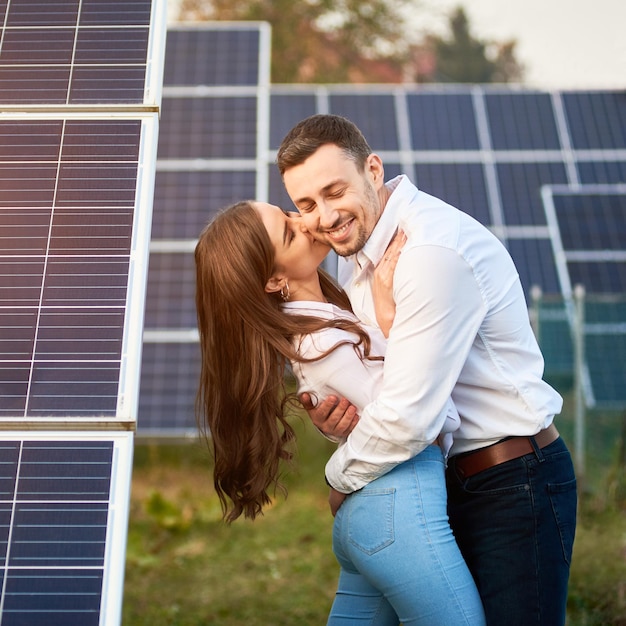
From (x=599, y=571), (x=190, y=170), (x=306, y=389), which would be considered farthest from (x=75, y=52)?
(x=190, y=170)

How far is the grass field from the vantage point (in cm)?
546

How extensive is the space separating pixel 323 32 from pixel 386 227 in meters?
20.7

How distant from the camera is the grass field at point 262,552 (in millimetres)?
5457

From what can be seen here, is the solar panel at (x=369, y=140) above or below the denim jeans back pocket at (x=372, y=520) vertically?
above

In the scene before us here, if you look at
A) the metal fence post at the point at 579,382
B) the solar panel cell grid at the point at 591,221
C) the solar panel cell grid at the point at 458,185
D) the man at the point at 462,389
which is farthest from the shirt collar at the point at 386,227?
the solar panel cell grid at the point at 458,185

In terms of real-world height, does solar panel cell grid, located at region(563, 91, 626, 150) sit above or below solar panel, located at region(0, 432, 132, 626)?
above

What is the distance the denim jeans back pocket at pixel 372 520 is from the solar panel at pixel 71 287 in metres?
0.74

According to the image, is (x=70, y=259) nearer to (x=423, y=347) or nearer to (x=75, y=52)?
(x=75, y=52)

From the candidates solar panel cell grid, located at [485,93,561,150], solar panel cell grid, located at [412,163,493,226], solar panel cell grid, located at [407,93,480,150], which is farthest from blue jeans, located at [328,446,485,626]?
solar panel cell grid, located at [485,93,561,150]

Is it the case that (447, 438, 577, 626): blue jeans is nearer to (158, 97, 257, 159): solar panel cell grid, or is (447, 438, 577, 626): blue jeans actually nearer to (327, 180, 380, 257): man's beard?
(327, 180, 380, 257): man's beard

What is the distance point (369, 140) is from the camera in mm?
10484

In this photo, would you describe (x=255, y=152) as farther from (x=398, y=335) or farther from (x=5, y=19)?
(x=398, y=335)

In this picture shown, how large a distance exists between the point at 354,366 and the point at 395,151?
7.90 metres

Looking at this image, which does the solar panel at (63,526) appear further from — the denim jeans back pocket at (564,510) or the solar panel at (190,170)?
the solar panel at (190,170)
